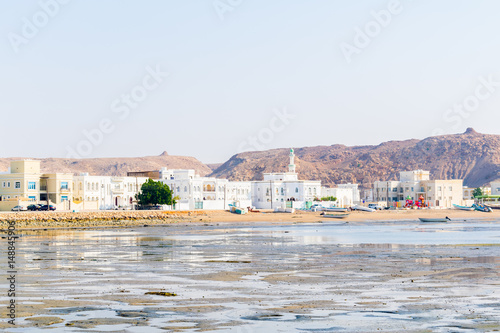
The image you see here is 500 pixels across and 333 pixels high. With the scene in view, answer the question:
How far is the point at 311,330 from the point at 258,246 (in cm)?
2798

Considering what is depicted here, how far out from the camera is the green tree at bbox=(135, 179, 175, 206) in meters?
107

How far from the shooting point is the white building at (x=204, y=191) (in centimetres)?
11538

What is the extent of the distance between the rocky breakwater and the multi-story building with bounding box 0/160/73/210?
40.7ft

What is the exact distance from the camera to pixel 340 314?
1831 cm

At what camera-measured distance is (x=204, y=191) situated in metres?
121

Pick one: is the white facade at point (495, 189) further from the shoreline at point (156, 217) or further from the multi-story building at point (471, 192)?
the shoreline at point (156, 217)

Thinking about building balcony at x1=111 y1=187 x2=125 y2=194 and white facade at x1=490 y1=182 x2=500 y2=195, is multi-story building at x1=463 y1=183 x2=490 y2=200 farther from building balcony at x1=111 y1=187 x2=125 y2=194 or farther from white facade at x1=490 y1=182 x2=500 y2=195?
building balcony at x1=111 y1=187 x2=125 y2=194

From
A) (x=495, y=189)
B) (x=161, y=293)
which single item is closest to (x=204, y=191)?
(x=495, y=189)

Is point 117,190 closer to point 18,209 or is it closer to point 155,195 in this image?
point 155,195

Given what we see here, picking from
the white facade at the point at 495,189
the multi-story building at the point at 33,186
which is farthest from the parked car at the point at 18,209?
the white facade at the point at 495,189

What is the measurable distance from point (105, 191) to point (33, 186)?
12944mm

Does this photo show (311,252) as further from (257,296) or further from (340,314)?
(340,314)

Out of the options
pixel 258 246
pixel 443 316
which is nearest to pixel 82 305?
pixel 443 316

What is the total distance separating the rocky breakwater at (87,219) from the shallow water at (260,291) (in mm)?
39472
